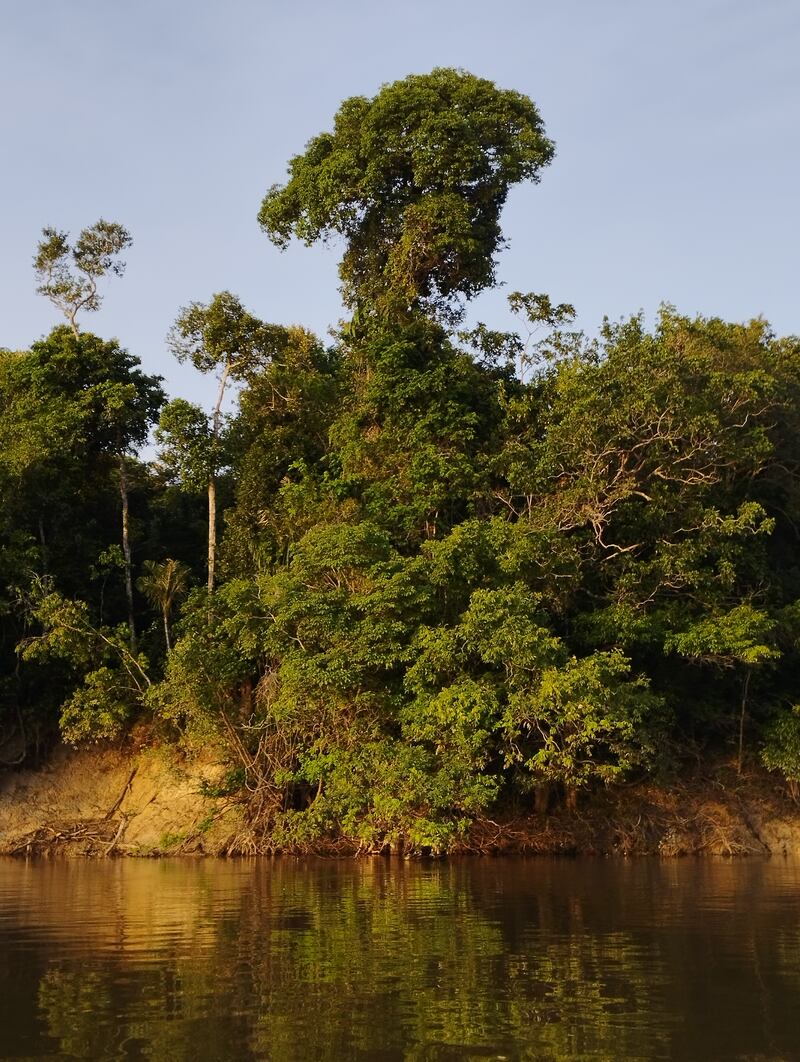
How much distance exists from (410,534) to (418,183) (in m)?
9.36

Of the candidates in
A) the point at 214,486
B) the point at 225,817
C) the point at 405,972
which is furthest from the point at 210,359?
the point at 405,972

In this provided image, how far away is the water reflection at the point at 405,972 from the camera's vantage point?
6703 millimetres

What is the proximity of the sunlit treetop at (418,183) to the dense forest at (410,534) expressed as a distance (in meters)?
0.09

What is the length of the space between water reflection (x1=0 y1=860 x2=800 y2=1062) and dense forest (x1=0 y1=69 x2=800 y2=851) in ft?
18.9

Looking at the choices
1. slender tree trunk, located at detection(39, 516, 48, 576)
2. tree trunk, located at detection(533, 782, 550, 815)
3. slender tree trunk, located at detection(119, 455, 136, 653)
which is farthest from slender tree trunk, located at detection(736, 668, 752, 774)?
slender tree trunk, located at detection(39, 516, 48, 576)

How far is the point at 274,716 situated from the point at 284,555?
4.88 m

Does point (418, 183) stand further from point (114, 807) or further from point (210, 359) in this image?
point (114, 807)

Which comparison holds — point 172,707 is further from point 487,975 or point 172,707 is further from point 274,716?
point 487,975

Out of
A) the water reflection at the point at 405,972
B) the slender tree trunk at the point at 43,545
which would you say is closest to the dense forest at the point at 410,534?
the slender tree trunk at the point at 43,545

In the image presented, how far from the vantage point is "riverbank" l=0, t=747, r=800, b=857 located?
23250 millimetres

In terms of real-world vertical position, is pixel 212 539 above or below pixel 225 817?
above

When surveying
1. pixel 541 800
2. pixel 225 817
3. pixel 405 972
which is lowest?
pixel 405 972

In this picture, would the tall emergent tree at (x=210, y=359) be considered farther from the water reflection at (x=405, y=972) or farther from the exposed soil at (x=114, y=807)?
the water reflection at (x=405, y=972)

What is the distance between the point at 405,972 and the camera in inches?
347
